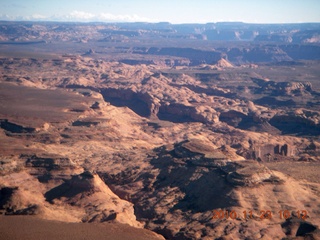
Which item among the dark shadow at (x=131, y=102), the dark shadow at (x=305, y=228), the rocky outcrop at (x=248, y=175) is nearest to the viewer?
the dark shadow at (x=305, y=228)

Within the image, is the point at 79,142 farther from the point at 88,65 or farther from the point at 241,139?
the point at 88,65

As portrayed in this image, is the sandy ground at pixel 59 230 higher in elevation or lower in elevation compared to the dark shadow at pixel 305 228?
higher

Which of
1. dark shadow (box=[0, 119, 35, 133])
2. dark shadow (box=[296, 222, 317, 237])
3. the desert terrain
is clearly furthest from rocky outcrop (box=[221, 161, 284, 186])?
dark shadow (box=[0, 119, 35, 133])

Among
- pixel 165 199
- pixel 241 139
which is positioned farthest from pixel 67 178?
pixel 241 139

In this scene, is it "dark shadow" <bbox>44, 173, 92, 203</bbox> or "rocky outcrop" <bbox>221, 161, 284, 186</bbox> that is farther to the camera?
"rocky outcrop" <bbox>221, 161, 284, 186</bbox>

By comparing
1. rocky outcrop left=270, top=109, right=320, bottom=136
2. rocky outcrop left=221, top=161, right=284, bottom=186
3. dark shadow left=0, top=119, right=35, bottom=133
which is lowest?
rocky outcrop left=270, top=109, right=320, bottom=136

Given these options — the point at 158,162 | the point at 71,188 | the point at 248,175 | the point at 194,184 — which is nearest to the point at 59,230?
the point at 71,188

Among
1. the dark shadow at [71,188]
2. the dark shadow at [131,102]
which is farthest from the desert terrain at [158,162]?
the dark shadow at [131,102]

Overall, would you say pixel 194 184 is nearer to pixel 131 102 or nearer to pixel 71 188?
pixel 71 188

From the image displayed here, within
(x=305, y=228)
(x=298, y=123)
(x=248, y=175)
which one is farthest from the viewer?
(x=298, y=123)
